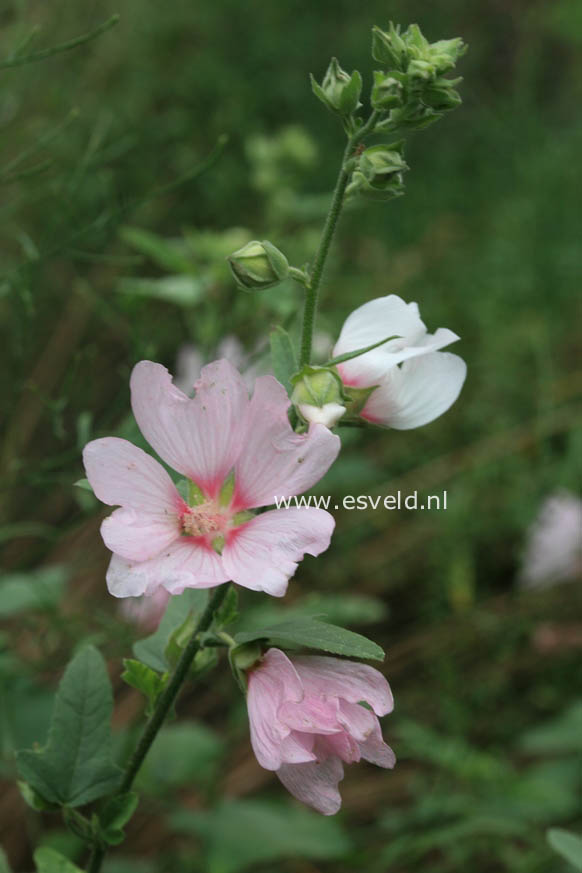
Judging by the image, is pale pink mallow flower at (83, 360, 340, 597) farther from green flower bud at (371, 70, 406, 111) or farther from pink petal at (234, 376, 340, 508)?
green flower bud at (371, 70, 406, 111)

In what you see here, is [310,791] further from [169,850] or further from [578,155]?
[578,155]

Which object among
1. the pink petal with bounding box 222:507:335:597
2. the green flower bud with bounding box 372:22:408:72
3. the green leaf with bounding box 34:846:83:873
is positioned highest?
the green flower bud with bounding box 372:22:408:72

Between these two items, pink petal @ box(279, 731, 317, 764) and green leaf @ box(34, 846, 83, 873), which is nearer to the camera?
pink petal @ box(279, 731, 317, 764)

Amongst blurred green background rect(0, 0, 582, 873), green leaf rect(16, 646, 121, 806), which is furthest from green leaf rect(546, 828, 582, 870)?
blurred green background rect(0, 0, 582, 873)

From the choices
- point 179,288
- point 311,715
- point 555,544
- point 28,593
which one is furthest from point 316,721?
point 555,544

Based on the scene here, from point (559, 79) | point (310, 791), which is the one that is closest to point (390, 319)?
point (310, 791)
